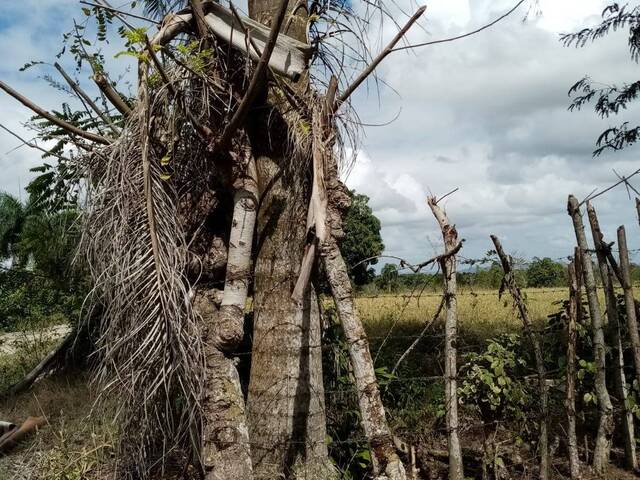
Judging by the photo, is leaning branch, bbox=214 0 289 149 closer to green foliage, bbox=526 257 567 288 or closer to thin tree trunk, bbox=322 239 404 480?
thin tree trunk, bbox=322 239 404 480

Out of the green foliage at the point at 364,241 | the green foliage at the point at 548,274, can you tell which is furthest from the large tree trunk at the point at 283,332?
the green foliage at the point at 364,241

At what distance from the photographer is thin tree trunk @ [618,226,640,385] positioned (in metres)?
5.02

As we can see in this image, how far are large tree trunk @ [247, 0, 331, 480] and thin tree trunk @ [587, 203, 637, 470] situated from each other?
248 cm

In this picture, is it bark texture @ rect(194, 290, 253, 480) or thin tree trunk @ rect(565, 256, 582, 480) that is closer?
bark texture @ rect(194, 290, 253, 480)

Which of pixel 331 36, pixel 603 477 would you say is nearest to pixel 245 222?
pixel 331 36

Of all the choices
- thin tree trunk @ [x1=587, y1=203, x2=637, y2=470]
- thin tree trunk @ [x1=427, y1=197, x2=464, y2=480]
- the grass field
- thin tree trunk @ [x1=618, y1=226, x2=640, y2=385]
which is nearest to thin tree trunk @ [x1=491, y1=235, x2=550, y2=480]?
thin tree trunk @ [x1=427, y1=197, x2=464, y2=480]

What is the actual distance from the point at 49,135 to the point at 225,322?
2.19 meters

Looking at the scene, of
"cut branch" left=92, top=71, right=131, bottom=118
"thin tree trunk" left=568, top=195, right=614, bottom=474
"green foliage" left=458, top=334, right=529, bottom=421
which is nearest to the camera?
"cut branch" left=92, top=71, right=131, bottom=118

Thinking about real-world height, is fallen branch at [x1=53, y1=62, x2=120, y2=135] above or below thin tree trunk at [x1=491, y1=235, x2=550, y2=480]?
above

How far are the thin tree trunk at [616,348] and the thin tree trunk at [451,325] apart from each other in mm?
1731

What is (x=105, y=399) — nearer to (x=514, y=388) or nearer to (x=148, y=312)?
(x=148, y=312)

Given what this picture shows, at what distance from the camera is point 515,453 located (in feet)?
16.6

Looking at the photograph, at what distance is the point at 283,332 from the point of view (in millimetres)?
4719

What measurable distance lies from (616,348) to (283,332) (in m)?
2.89
